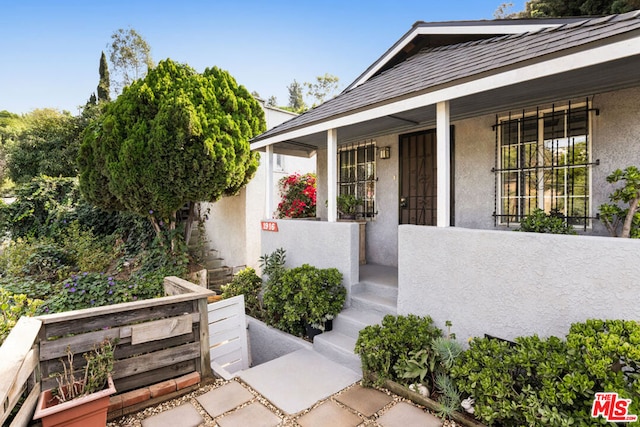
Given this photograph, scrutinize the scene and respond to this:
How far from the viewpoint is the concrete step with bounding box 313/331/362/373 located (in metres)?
4.15

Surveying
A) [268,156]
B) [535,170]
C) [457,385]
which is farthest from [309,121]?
[457,385]

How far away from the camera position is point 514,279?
3273 millimetres

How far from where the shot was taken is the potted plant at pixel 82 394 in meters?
2.63

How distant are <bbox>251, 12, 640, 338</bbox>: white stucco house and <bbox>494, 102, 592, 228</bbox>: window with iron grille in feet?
0.05

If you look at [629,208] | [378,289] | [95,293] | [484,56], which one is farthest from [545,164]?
[95,293]

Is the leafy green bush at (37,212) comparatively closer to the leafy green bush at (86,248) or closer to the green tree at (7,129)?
the leafy green bush at (86,248)

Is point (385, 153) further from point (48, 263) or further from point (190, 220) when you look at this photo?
point (48, 263)

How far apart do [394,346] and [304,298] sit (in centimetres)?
169

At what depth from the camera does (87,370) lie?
2.94m

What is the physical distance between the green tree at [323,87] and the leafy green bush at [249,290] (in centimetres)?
3052

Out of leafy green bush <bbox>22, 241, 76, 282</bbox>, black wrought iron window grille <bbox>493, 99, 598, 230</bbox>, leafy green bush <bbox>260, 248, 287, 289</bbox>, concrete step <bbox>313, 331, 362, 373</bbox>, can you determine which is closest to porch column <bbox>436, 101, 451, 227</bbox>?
black wrought iron window grille <bbox>493, 99, 598, 230</bbox>

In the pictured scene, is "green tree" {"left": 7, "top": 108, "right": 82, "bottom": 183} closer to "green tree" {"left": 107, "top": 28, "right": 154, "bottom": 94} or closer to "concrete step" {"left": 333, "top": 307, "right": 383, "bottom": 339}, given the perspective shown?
"green tree" {"left": 107, "top": 28, "right": 154, "bottom": 94}

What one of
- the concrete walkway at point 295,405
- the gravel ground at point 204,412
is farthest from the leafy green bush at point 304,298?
the gravel ground at point 204,412

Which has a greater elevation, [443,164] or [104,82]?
[104,82]
